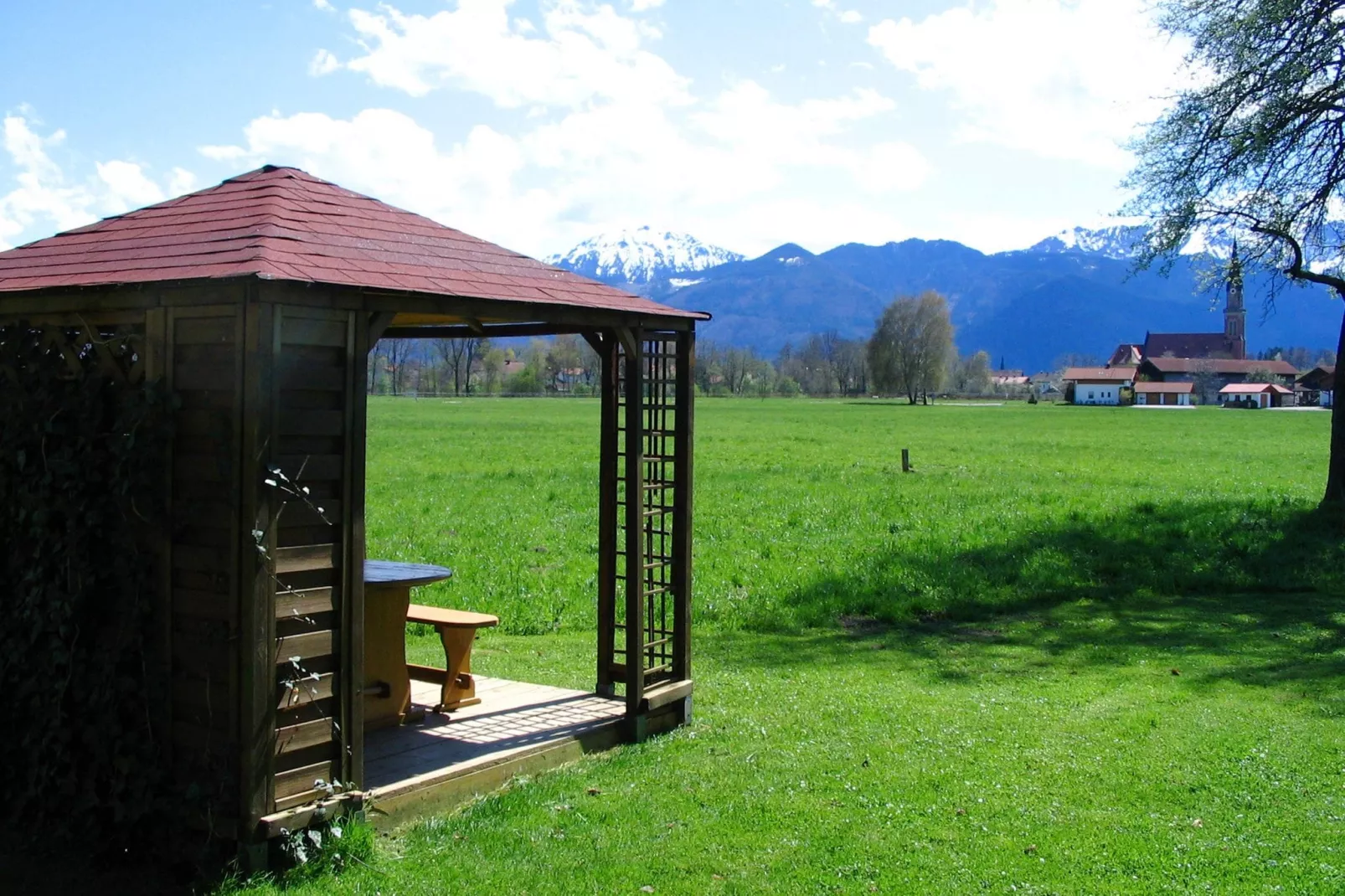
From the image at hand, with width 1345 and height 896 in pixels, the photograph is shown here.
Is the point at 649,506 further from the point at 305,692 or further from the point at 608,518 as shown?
the point at 305,692

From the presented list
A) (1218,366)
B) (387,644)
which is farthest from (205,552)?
(1218,366)

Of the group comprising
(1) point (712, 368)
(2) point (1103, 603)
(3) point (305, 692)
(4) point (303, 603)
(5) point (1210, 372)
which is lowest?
(2) point (1103, 603)

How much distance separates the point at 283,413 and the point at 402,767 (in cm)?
250

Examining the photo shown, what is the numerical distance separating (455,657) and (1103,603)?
371 inches

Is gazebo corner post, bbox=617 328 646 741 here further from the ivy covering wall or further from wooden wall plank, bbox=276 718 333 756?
the ivy covering wall

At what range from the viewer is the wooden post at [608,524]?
8.52 meters

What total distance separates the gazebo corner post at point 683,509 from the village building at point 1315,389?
466 ft

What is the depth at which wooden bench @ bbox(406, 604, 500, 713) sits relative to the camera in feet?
26.7

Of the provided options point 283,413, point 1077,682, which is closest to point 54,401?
point 283,413

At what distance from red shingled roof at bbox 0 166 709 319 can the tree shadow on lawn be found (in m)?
5.20

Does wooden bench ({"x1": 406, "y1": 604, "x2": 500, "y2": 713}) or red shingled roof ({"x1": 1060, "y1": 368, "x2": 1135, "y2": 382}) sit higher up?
red shingled roof ({"x1": 1060, "y1": 368, "x2": 1135, "y2": 382})

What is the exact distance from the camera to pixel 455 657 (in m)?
8.20

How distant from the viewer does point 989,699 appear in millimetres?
9570

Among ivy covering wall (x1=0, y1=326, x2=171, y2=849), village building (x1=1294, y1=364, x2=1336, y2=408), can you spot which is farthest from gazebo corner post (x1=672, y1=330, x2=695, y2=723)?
village building (x1=1294, y1=364, x2=1336, y2=408)
